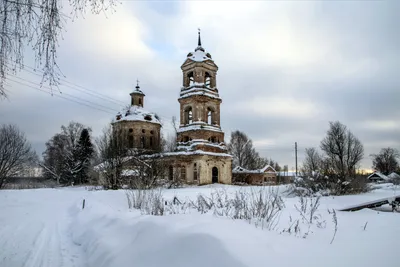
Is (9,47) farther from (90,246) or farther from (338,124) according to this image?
(338,124)

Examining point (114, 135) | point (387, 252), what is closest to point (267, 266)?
point (387, 252)

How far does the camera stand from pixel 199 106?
33219 millimetres

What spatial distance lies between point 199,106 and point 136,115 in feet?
35.5

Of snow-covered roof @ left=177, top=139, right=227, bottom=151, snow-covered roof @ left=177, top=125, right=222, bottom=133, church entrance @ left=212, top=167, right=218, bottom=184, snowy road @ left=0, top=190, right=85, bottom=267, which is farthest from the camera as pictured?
church entrance @ left=212, top=167, right=218, bottom=184

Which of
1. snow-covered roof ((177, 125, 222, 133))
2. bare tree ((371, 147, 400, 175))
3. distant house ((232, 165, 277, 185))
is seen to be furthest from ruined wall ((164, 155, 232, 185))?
bare tree ((371, 147, 400, 175))

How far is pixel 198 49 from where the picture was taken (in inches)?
1414

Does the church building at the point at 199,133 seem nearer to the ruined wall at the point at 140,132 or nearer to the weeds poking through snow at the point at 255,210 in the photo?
the ruined wall at the point at 140,132

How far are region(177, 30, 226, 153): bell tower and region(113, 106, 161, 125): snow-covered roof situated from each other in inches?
298

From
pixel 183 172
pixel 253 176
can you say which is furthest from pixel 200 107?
pixel 253 176

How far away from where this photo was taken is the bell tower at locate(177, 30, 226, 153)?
1265 inches

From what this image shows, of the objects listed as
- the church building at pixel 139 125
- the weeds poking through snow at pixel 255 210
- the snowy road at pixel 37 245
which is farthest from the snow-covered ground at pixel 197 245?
the church building at pixel 139 125

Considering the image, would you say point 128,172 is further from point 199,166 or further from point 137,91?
point 137,91

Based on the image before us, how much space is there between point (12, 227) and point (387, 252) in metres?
9.06

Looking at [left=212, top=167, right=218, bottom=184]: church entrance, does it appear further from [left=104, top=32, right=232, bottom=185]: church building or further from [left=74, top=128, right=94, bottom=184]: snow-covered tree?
[left=74, top=128, right=94, bottom=184]: snow-covered tree
